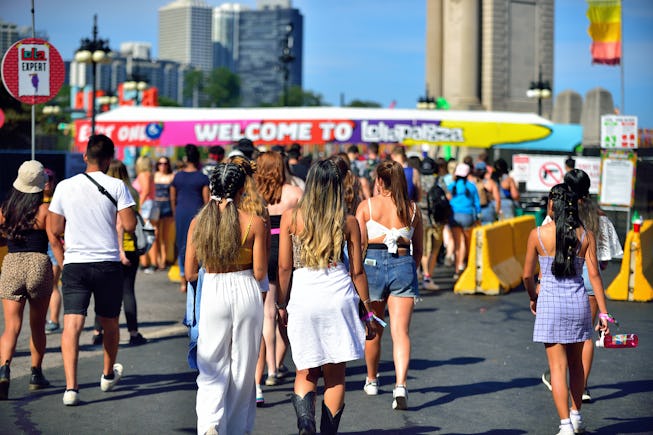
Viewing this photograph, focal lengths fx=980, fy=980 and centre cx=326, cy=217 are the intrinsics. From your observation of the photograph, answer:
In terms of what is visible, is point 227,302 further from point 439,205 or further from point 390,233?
point 439,205

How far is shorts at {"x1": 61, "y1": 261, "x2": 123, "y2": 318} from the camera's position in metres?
7.20

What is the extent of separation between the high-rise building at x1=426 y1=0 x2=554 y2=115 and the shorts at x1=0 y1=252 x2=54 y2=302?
46.5m

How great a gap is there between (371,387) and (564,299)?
2.01 metres

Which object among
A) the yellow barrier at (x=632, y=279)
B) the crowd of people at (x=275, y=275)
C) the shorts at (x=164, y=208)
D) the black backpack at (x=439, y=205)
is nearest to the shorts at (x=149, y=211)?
the shorts at (x=164, y=208)

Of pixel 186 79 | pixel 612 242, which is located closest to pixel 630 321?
pixel 612 242

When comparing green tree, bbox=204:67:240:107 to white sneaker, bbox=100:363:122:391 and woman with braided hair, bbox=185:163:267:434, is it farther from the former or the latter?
woman with braided hair, bbox=185:163:267:434

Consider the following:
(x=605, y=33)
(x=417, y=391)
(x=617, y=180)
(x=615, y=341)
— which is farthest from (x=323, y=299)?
(x=605, y=33)

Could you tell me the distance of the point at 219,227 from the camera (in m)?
5.62

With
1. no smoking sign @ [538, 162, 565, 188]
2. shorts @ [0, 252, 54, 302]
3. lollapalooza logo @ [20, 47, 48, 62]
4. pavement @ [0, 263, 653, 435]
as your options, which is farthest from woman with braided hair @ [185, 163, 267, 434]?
no smoking sign @ [538, 162, 565, 188]

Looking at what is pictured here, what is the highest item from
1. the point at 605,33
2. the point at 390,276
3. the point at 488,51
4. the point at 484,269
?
the point at 488,51

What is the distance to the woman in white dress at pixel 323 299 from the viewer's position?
18.4ft

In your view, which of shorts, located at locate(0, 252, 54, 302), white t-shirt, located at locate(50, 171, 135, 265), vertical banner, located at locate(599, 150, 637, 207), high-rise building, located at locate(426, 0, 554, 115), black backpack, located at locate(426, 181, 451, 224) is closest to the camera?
white t-shirt, located at locate(50, 171, 135, 265)

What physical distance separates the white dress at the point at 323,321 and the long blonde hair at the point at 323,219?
0.28 ft

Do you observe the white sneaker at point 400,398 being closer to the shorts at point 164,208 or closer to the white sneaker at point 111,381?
the white sneaker at point 111,381
